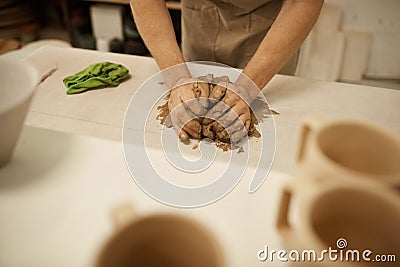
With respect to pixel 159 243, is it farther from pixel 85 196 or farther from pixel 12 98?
pixel 12 98

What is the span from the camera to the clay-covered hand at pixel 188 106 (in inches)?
32.6

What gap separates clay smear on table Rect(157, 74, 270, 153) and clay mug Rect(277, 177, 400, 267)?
396mm


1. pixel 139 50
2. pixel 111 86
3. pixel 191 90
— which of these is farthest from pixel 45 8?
pixel 191 90

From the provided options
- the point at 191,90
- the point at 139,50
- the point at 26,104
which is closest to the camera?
the point at 26,104

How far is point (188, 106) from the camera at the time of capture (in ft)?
2.81

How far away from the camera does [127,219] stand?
391 mm

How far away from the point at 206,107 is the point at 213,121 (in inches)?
1.6

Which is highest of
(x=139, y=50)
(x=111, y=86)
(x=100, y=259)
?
(x=100, y=259)

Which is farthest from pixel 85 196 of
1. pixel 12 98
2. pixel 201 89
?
pixel 201 89

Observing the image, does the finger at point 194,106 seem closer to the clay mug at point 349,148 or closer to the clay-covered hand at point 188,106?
the clay-covered hand at point 188,106

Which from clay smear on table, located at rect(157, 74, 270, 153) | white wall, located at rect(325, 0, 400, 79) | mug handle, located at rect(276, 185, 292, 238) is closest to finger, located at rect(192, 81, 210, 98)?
clay smear on table, located at rect(157, 74, 270, 153)

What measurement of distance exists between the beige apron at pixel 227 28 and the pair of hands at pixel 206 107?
37 centimetres

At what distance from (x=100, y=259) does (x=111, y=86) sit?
717mm

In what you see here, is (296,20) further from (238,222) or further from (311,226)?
(311,226)
